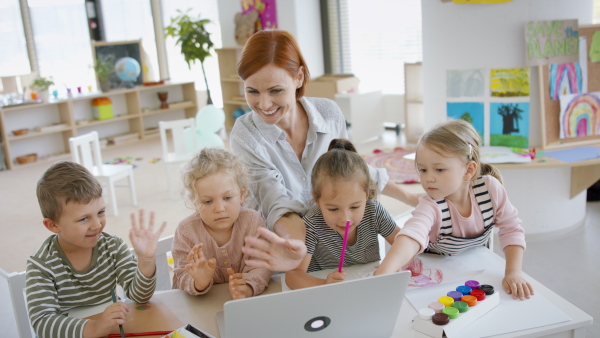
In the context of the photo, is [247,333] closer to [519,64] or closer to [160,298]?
[160,298]

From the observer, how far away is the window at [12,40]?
6801mm

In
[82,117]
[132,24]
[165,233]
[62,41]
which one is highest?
[132,24]

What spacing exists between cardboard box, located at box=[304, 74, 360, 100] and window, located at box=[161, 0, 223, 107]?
186 cm

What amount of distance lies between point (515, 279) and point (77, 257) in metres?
1.09

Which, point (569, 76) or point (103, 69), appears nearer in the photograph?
point (569, 76)

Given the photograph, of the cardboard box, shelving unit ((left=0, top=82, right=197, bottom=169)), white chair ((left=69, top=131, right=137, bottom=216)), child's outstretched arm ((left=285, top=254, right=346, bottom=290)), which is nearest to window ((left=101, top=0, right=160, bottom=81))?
shelving unit ((left=0, top=82, right=197, bottom=169))

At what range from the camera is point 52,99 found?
638 centimetres

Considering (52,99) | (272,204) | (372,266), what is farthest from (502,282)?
(52,99)

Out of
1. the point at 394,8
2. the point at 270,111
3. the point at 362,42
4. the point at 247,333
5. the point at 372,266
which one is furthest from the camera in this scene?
the point at 362,42

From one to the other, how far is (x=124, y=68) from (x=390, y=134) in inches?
130

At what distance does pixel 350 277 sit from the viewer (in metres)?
1.46

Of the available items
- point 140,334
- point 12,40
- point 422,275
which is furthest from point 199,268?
point 12,40

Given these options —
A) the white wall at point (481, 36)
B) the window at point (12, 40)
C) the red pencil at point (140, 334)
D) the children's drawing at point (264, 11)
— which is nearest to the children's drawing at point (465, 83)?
the white wall at point (481, 36)

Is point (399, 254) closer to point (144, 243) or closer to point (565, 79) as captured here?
point (144, 243)
